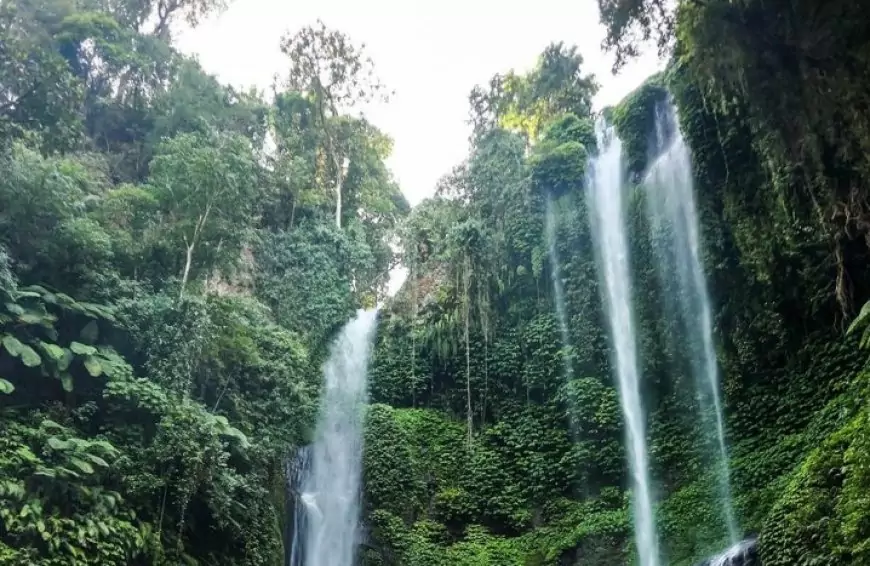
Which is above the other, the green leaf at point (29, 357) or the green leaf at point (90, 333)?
the green leaf at point (90, 333)

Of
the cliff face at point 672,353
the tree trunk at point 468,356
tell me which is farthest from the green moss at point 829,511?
the tree trunk at point 468,356

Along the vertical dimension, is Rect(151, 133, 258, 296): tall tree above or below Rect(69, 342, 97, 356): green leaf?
above

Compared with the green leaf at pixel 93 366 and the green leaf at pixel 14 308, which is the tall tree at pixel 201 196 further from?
the green leaf at pixel 14 308

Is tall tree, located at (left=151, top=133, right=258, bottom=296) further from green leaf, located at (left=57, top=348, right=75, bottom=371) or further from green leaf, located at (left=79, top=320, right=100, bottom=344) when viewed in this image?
green leaf, located at (left=57, top=348, right=75, bottom=371)

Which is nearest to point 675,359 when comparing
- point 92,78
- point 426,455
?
point 426,455

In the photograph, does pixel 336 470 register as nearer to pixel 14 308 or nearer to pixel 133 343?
pixel 133 343

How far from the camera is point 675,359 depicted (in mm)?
12867

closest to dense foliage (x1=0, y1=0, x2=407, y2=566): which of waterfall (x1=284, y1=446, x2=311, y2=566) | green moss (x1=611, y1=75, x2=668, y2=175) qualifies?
waterfall (x1=284, y1=446, x2=311, y2=566)

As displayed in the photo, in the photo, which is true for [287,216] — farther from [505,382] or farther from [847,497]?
[847,497]

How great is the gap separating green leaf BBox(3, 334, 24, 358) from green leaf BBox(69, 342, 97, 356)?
60 cm

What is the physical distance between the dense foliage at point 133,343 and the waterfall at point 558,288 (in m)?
5.18

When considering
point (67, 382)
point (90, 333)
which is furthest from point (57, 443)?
point (90, 333)

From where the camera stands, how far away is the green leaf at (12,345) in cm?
811

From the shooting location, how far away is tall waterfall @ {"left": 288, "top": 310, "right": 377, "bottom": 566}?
508 inches
